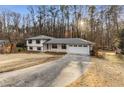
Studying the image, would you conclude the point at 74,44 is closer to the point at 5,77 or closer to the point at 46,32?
the point at 46,32

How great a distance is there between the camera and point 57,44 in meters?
4.60

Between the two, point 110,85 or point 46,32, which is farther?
point 46,32

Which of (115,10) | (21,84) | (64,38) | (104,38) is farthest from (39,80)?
(115,10)

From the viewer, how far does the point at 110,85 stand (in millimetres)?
4352

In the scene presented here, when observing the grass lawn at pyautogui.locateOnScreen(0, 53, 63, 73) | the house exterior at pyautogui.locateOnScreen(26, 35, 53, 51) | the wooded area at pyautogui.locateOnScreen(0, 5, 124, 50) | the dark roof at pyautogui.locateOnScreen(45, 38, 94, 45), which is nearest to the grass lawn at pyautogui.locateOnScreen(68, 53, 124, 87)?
the wooded area at pyautogui.locateOnScreen(0, 5, 124, 50)

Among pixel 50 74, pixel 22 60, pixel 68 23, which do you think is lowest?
pixel 50 74

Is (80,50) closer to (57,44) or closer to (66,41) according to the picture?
(66,41)

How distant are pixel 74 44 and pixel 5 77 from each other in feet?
3.54

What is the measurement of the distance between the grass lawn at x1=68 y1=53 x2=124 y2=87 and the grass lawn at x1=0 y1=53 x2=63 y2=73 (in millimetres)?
506

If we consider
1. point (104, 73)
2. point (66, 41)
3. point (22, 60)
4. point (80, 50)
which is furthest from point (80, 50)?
point (22, 60)

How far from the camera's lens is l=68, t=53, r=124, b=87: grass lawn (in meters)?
4.36

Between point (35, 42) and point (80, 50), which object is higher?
point (35, 42)

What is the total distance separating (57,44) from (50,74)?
1.49ft

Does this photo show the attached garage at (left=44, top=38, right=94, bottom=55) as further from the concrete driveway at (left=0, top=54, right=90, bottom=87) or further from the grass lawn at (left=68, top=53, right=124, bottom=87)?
the grass lawn at (left=68, top=53, right=124, bottom=87)
